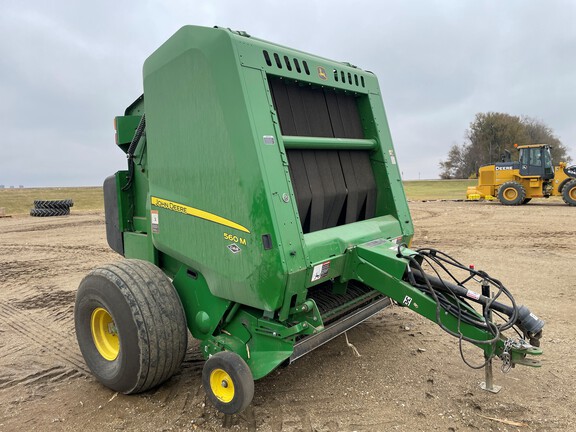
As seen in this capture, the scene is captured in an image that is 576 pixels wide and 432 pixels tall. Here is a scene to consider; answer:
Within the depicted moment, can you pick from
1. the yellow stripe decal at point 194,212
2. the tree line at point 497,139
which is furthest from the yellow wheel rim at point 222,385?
the tree line at point 497,139

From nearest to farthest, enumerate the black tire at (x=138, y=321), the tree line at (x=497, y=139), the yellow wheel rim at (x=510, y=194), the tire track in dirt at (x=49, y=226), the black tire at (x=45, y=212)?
the black tire at (x=138, y=321) → the tire track in dirt at (x=49, y=226) → the black tire at (x=45, y=212) → the yellow wheel rim at (x=510, y=194) → the tree line at (x=497, y=139)

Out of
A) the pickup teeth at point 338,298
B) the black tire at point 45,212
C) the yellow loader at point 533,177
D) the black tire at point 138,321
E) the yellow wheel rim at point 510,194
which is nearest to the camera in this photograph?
the black tire at point 138,321

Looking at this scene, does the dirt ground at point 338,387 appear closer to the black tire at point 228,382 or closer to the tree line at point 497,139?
the black tire at point 228,382

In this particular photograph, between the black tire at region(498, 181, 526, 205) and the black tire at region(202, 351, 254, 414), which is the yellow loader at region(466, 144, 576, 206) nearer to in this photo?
the black tire at region(498, 181, 526, 205)

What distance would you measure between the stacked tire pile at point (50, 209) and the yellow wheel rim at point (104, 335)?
17.0 metres

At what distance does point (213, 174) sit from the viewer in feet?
9.69

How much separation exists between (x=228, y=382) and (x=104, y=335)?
4.31 feet

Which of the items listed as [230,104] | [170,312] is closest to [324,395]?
[170,312]

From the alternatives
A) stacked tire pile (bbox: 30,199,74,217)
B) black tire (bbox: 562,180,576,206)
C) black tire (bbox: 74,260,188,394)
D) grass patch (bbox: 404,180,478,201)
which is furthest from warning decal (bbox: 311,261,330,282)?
grass patch (bbox: 404,180,478,201)

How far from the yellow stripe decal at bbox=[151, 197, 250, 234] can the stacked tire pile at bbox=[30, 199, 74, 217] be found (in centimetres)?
1720

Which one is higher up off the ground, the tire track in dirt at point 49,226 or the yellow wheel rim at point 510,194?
the tire track in dirt at point 49,226

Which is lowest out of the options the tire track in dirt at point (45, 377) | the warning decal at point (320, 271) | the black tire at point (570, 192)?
the black tire at point (570, 192)

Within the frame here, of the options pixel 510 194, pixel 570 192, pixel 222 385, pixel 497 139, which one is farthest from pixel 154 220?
pixel 497 139

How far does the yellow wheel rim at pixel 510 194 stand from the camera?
19116mm
